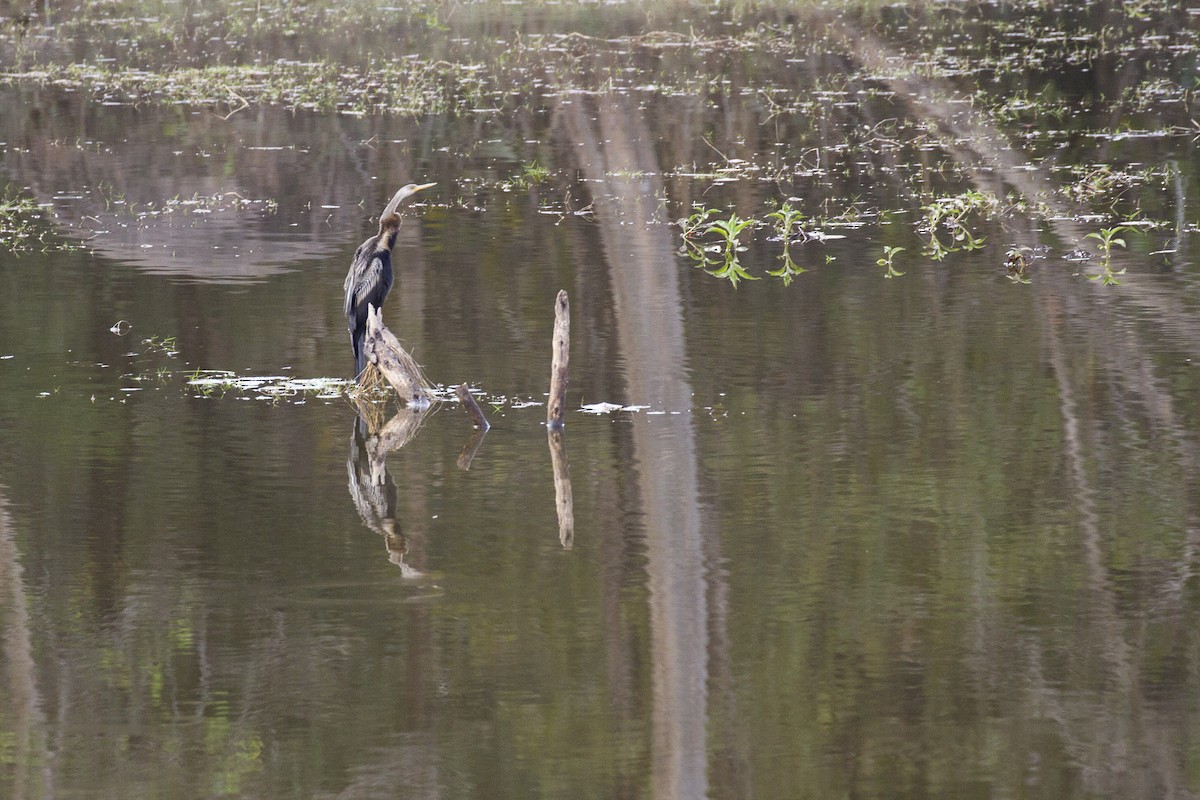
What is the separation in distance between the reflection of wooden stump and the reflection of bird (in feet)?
0.71

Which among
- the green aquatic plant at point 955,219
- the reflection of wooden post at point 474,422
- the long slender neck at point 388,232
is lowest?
the reflection of wooden post at point 474,422

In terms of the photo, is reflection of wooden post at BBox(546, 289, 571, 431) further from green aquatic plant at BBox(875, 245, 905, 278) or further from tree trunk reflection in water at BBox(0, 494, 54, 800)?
green aquatic plant at BBox(875, 245, 905, 278)

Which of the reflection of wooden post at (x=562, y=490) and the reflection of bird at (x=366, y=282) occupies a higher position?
the reflection of bird at (x=366, y=282)

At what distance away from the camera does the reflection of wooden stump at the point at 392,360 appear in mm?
12203

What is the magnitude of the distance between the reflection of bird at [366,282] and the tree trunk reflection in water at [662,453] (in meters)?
1.66

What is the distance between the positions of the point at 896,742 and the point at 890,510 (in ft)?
9.24

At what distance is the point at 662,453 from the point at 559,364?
767 mm

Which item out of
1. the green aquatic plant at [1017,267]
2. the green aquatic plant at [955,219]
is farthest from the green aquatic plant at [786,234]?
the green aquatic plant at [1017,267]

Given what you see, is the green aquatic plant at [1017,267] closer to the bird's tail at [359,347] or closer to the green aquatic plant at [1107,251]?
the green aquatic plant at [1107,251]

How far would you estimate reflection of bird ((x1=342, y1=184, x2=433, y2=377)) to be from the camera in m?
12.7

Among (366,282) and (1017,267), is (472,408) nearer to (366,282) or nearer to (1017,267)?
(366,282)

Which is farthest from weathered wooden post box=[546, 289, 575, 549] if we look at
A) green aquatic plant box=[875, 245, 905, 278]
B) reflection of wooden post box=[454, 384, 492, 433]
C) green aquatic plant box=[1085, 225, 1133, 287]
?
green aquatic plant box=[1085, 225, 1133, 287]

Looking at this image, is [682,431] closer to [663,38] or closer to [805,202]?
[805,202]

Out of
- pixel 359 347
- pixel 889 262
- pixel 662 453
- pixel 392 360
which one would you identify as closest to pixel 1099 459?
pixel 662 453
